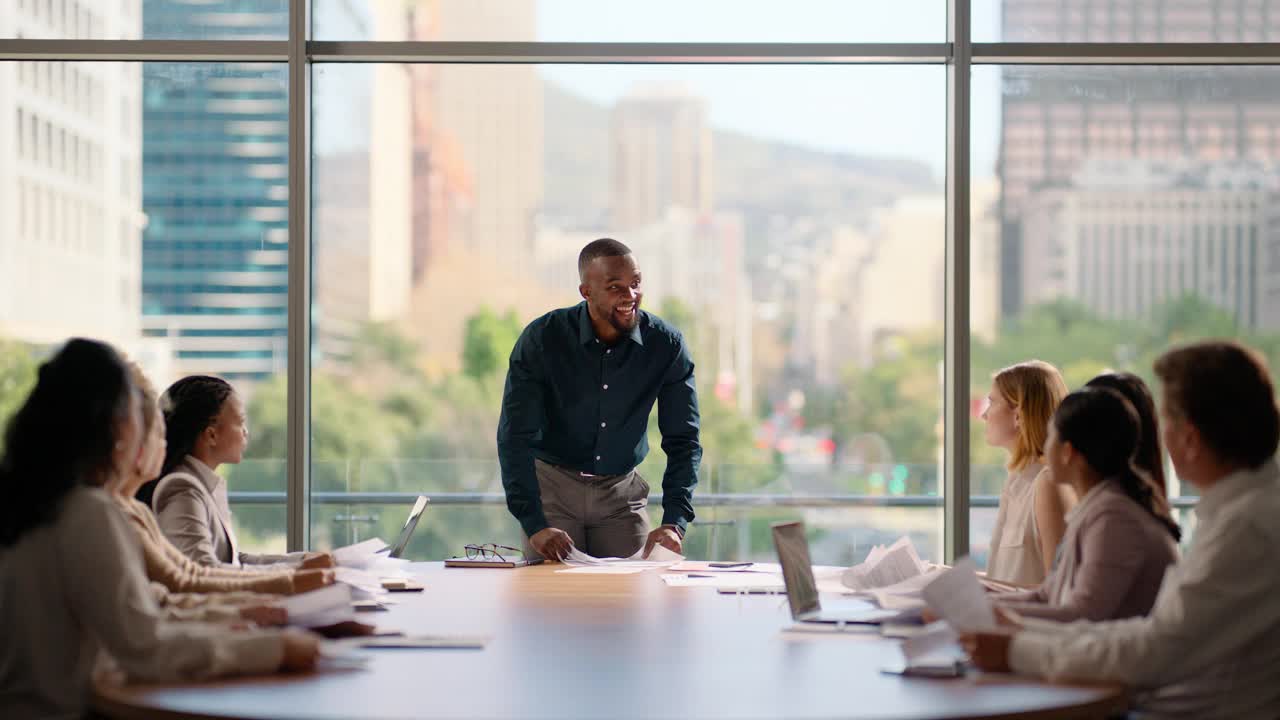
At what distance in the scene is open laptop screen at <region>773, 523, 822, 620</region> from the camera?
239 cm

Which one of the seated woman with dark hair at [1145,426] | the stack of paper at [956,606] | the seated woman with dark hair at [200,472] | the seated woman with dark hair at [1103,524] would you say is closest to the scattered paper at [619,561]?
the seated woman with dark hair at [200,472]

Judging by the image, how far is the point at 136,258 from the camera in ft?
15.1

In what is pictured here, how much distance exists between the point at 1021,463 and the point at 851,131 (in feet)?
6.26

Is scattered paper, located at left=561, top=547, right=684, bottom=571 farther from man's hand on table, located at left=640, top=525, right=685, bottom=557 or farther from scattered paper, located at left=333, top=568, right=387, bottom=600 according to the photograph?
scattered paper, located at left=333, top=568, right=387, bottom=600

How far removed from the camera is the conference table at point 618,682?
172 centimetres

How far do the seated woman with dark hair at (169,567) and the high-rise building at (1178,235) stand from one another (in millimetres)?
3175

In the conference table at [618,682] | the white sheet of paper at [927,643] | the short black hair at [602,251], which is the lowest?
the conference table at [618,682]

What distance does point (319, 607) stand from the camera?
→ 2.17 meters

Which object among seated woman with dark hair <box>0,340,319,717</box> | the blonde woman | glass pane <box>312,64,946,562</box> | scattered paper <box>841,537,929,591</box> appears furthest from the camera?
glass pane <box>312,64,946,562</box>

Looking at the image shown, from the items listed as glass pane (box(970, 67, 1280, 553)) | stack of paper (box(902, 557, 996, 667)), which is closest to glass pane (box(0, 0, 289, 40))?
glass pane (box(970, 67, 1280, 553))

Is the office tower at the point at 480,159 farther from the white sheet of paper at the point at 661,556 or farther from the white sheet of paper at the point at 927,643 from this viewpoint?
the white sheet of paper at the point at 927,643

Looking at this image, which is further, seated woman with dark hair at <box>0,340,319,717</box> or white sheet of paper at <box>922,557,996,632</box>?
white sheet of paper at <box>922,557,996,632</box>

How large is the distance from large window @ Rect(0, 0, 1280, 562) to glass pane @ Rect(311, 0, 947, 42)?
0.4 inches

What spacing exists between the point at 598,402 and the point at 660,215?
1123mm
